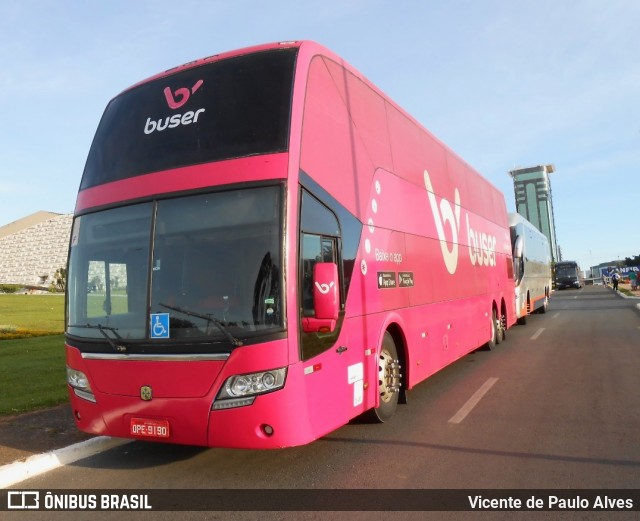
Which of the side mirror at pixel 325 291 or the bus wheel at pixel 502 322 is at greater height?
the side mirror at pixel 325 291

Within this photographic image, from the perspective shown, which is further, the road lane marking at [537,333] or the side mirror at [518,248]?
the side mirror at [518,248]

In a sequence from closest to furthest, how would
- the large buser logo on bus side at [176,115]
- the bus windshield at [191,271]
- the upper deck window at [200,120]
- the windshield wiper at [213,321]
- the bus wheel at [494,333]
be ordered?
the windshield wiper at [213,321]
the bus windshield at [191,271]
the upper deck window at [200,120]
the large buser logo on bus side at [176,115]
the bus wheel at [494,333]

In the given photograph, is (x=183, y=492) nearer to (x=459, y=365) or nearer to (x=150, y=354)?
(x=150, y=354)

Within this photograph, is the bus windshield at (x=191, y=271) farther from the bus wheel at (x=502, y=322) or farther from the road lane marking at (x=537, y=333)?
the road lane marking at (x=537, y=333)

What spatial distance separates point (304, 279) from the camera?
4445 millimetres

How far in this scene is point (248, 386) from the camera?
4.12 m

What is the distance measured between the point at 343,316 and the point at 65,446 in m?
3.34

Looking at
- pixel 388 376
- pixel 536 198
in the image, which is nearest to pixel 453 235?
pixel 388 376

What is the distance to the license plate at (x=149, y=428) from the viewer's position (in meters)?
4.34

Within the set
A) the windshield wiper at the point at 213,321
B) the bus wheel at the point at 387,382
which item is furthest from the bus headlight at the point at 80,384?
the bus wheel at the point at 387,382

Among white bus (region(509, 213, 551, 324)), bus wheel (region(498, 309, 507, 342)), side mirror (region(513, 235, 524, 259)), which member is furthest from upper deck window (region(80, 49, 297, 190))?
side mirror (region(513, 235, 524, 259))

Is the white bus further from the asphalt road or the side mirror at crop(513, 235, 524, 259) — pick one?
the asphalt road

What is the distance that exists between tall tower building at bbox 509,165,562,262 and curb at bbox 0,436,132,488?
399 ft

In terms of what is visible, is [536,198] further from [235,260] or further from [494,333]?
[235,260]
